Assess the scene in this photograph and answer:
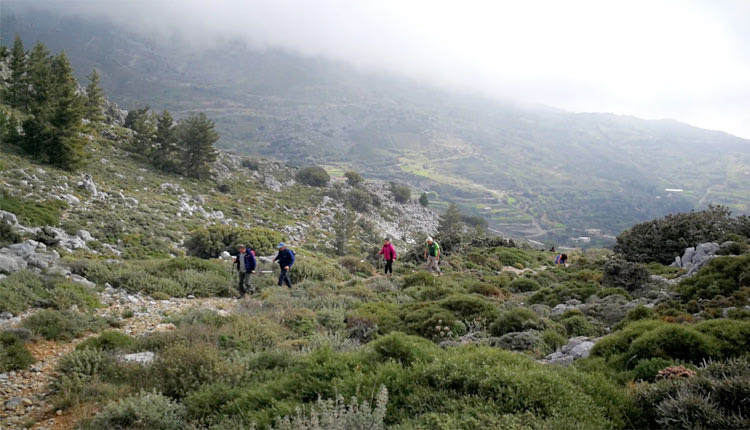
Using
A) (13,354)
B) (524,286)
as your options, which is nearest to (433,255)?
(524,286)

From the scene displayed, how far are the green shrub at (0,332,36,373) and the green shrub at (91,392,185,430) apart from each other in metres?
2.88

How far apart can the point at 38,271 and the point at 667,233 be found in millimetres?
24998

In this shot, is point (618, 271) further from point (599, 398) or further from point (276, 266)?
point (276, 266)

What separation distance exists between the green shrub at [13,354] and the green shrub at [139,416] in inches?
113

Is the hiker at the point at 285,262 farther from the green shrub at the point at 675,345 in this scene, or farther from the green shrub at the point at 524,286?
the green shrub at the point at 675,345

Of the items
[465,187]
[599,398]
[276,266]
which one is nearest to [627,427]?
[599,398]

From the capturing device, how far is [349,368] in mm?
5375

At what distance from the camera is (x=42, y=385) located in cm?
599

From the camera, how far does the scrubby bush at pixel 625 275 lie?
1245 centimetres

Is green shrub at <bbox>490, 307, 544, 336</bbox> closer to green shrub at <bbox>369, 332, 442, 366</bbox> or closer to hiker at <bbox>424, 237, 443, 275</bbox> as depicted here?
green shrub at <bbox>369, 332, 442, 366</bbox>

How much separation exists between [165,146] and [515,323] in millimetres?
44562

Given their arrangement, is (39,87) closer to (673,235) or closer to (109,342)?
(109,342)

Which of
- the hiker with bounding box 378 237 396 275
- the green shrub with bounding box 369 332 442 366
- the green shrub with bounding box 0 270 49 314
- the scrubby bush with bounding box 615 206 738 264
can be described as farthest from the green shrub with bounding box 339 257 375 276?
the green shrub with bounding box 369 332 442 366

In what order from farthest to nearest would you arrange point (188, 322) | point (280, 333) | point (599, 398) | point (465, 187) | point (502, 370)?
point (465, 187), point (188, 322), point (280, 333), point (502, 370), point (599, 398)
